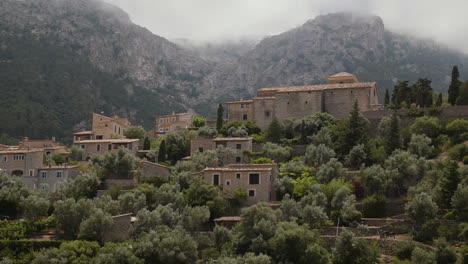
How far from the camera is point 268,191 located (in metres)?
59.9

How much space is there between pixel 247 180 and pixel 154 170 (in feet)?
34.8

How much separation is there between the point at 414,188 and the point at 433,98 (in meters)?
31.2

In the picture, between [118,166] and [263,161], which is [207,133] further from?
[118,166]

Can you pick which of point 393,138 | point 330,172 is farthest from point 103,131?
point 393,138

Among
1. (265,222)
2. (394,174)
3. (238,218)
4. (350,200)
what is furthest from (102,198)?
(394,174)

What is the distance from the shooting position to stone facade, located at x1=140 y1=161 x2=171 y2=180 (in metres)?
65.7

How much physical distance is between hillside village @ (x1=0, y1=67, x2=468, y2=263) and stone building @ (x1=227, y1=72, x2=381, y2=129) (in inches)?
10.5

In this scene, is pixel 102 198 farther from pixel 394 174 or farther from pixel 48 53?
pixel 48 53

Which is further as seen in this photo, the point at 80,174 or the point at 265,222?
the point at 80,174

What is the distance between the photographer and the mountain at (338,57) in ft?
477

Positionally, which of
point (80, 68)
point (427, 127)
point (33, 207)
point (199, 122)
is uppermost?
point (80, 68)

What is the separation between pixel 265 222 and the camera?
164 feet

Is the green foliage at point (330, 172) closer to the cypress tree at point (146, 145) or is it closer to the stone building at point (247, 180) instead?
the stone building at point (247, 180)

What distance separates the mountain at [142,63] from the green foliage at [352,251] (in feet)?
260
